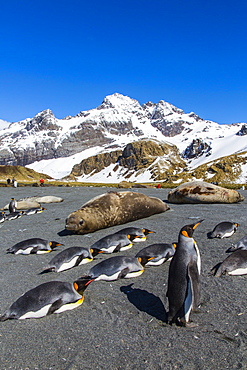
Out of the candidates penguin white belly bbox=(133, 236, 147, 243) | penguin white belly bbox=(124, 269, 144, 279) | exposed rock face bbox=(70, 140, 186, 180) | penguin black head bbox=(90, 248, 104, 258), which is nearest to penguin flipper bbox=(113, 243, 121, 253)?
penguin black head bbox=(90, 248, 104, 258)

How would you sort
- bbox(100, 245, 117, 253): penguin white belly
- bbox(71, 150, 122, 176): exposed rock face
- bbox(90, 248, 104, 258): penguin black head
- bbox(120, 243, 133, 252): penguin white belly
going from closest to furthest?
bbox(90, 248, 104, 258): penguin black head → bbox(100, 245, 117, 253): penguin white belly → bbox(120, 243, 133, 252): penguin white belly → bbox(71, 150, 122, 176): exposed rock face

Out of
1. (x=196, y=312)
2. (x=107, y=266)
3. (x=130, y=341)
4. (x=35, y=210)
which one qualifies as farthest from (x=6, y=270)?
(x=35, y=210)

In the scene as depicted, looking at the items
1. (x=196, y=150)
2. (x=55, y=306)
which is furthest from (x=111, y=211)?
(x=196, y=150)

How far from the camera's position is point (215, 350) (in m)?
2.97

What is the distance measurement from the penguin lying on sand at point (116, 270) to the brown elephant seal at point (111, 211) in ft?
10.7

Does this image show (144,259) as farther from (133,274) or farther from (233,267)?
(233,267)

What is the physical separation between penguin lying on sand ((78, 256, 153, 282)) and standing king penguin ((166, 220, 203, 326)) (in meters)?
1.38

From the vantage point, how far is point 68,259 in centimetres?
569

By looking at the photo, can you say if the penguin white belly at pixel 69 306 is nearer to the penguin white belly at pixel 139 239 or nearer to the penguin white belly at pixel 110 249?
the penguin white belly at pixel 110 249

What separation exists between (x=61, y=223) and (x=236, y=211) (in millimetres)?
6766

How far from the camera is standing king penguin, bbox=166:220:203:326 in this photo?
3587 mm

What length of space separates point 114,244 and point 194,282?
3.08 metres

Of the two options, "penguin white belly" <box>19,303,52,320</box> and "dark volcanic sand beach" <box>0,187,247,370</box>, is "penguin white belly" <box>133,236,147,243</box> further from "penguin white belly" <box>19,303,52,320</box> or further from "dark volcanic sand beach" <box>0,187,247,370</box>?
"penguin white belly" <box>19,303,52,320</box>

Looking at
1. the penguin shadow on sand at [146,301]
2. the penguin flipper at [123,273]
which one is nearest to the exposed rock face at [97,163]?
the penguin flipper at [123,273]
